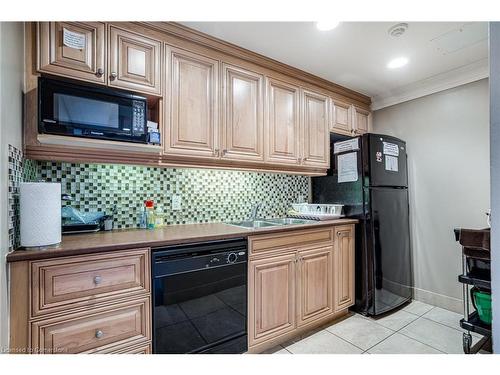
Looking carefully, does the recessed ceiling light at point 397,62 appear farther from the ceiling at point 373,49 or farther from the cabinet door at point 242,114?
the cabinet door at point 242,114

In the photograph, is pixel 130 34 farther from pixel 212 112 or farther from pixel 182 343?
pixel 182 343

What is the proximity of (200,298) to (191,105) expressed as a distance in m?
1.35

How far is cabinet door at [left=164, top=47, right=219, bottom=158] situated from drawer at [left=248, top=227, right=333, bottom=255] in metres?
0.75

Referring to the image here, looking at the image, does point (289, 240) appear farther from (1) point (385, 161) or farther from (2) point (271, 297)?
(1) point (385, 161)

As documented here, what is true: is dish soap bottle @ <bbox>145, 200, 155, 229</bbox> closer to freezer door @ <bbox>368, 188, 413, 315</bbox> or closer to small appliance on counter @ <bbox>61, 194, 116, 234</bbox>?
small appliance on counter @ <bbox>61, 194, 116, 234</bbox>

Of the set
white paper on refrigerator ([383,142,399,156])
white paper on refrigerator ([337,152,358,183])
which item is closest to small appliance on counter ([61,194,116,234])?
white paper on refrigerator ([337,152,358,183])

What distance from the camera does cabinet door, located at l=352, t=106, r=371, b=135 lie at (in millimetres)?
2984

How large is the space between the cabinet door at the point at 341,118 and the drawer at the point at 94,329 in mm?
2438

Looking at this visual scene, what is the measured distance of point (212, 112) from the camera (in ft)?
6.43

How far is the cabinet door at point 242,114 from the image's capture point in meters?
2.03

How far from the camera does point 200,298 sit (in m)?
1.54

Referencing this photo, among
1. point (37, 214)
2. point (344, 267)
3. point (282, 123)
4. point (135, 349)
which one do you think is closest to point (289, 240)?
point (344, 267)

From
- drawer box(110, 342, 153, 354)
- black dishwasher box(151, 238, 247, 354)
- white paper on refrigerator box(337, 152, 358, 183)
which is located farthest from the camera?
white paper on refrigerator box(337, 152, 358, 183)

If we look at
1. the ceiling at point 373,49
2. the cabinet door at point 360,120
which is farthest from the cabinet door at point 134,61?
the cabinet door at point 360,120
